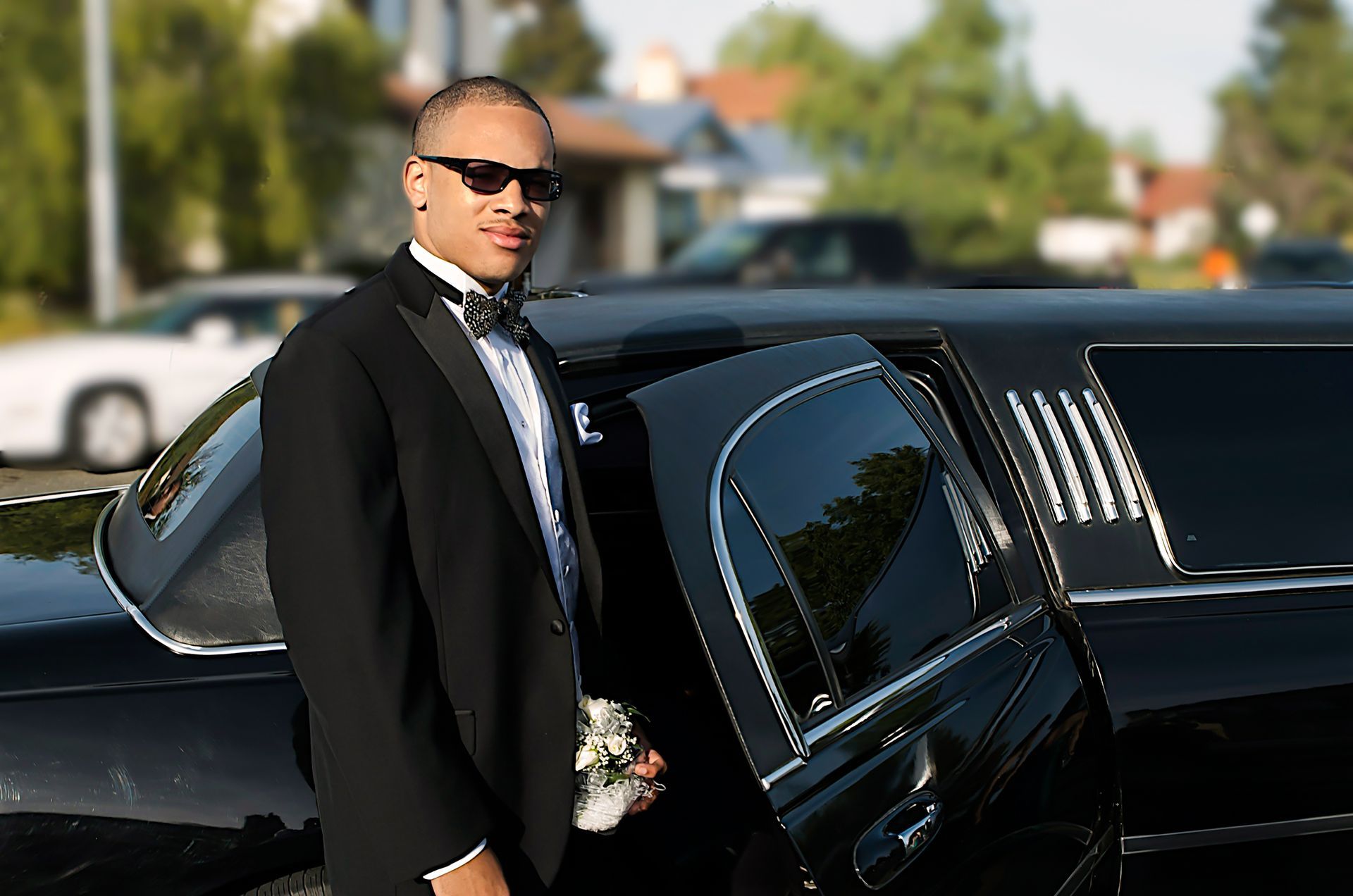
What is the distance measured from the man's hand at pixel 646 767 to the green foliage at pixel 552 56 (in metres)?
10.8

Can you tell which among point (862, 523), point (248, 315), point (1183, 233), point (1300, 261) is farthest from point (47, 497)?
point (1300, 261)

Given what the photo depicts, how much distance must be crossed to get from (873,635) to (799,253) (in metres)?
11.6

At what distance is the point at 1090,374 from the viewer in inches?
101

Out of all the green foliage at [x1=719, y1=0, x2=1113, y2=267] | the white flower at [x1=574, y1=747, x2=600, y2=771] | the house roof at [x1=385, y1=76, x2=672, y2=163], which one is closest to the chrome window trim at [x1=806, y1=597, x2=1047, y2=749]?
the white flower at [x1=574, y1=747, x2=600, y2=771]

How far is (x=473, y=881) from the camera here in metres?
1.55

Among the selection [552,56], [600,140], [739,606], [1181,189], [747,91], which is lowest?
[739,606]

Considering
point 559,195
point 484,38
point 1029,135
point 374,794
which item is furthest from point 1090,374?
point 1029,135

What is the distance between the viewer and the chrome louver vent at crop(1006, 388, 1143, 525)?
2436 millimetres

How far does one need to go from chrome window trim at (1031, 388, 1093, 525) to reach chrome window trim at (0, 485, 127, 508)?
217 centimetres

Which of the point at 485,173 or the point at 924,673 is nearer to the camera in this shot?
the point at 485,173

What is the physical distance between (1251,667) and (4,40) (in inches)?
510

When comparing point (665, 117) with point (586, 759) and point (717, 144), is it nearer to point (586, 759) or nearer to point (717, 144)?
point (717, 144)

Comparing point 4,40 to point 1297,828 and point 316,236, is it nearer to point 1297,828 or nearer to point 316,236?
point 316,236

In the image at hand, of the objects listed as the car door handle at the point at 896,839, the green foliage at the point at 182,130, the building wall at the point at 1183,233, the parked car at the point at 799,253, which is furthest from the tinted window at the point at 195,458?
the building wall at the point at 1183,233
